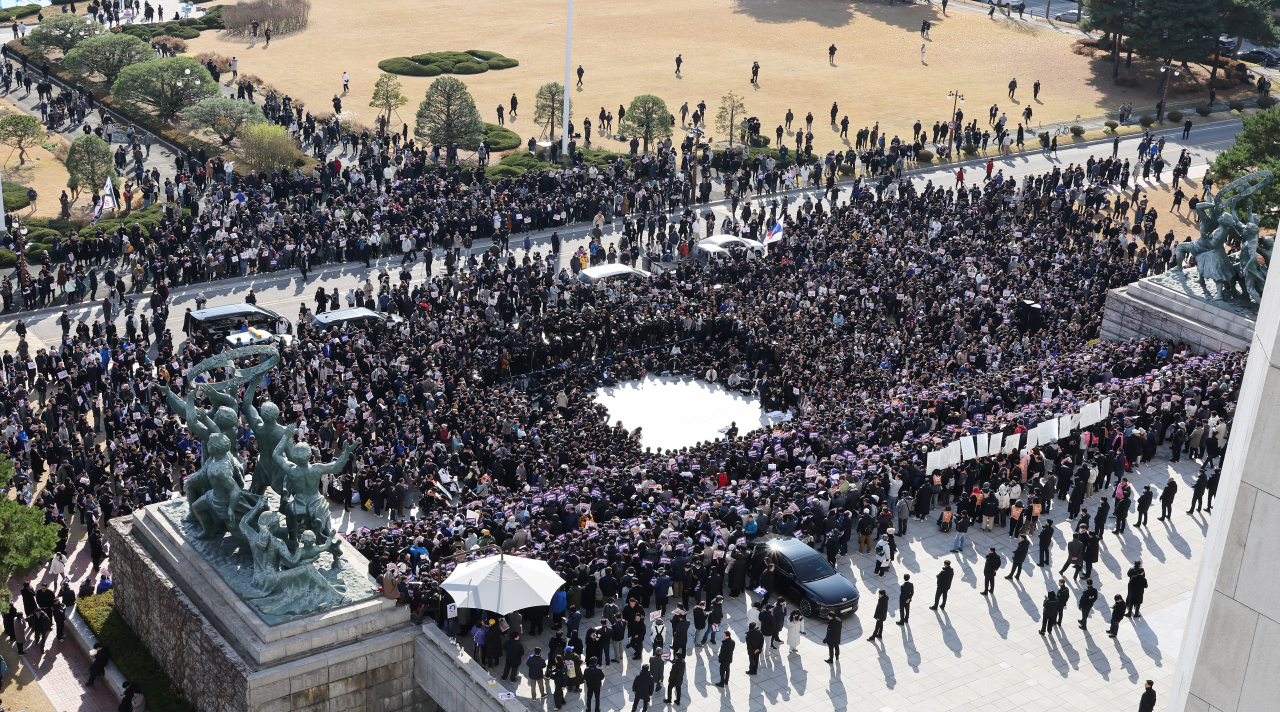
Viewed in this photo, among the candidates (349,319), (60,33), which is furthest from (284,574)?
(60,33)

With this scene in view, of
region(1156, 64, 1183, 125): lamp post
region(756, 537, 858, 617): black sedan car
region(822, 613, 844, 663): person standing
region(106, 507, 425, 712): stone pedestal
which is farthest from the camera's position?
region(1156, 64, 1183, 125): lamp post

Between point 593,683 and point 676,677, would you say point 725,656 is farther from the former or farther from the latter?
point 593,683

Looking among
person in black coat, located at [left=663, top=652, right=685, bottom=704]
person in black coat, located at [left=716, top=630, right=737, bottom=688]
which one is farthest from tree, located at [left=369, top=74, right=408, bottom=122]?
person in black coat, located at [left=663, top=652, right=685, bottom=704]

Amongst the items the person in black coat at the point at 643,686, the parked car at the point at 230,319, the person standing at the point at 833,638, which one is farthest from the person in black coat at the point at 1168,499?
the parked car at the point at 230,319

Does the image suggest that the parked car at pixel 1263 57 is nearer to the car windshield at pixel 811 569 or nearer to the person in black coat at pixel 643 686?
the car windshield at pixel 811 569

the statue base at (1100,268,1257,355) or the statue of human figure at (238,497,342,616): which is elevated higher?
the statue base at (1100,268,1257,355)

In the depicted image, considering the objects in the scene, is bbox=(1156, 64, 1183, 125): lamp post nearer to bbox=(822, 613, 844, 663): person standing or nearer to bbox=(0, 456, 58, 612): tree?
bbox=(822, 613, 844, 663): person standing
